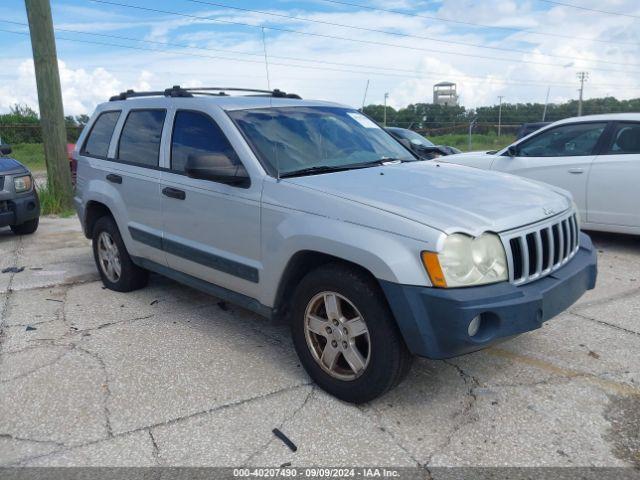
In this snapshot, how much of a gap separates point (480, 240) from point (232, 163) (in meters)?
1.72

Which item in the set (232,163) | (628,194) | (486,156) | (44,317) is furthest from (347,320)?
(486,156)

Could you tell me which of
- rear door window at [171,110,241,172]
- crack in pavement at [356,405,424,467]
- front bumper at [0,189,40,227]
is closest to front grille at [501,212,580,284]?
crack in pavement at [356,405,424,467]

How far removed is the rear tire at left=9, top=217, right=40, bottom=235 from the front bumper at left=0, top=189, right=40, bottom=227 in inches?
11.2

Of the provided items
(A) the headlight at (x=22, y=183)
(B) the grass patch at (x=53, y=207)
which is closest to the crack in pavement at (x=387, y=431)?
(A) the headlight at (x=22, y=183)

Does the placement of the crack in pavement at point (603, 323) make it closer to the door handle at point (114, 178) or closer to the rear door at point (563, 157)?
the rear door at point (563, 157)

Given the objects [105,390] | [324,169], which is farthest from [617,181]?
[105,390]

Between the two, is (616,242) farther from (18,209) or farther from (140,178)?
(18,209)

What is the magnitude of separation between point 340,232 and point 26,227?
6.97 metres

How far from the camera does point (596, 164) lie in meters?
6.66

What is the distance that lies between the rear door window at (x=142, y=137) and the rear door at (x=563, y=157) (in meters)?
4.71

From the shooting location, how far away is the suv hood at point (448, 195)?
2988 millimetres

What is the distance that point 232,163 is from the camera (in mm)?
3789

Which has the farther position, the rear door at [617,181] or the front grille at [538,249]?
the rear door at [617,181]

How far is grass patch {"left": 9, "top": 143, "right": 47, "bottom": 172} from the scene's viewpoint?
24.1 meters
